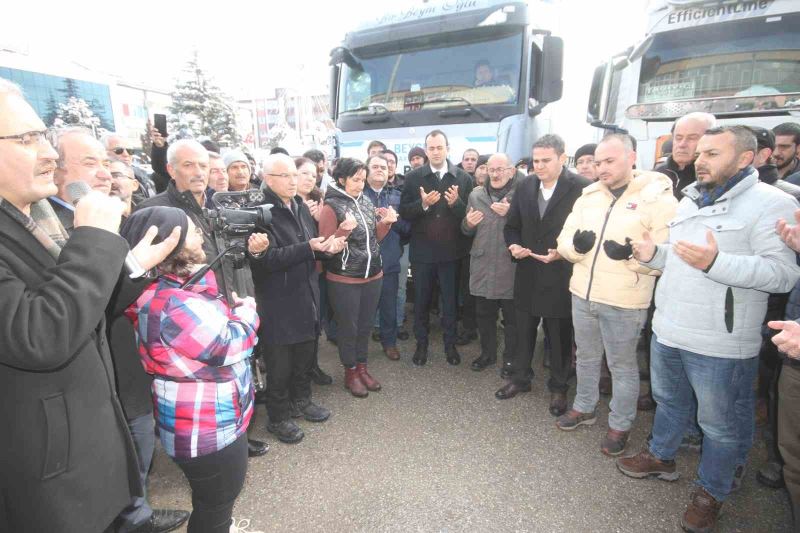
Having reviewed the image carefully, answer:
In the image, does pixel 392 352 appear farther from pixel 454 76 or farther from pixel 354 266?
pixel 454 76

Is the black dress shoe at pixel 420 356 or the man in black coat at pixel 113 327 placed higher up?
the man in black coat at pixel 113 327

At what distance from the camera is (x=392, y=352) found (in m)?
4.50

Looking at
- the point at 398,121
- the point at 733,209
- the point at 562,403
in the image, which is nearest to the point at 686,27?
the point at 398,121

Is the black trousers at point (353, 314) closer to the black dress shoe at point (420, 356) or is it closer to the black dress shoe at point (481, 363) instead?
the black dress shoe at point (420, 356)

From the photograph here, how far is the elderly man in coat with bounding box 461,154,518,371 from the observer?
13.0 ft

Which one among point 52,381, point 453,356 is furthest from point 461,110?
point 52,381

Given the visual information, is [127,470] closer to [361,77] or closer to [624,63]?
[361,77]

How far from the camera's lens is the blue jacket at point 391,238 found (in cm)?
429

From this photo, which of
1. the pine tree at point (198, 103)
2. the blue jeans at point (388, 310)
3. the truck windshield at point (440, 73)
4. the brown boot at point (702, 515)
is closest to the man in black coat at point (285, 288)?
the blue jeans at point (388, 310)

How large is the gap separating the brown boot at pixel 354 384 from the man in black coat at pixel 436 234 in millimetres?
745

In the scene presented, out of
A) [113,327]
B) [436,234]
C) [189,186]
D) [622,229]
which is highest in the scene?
[189,186]

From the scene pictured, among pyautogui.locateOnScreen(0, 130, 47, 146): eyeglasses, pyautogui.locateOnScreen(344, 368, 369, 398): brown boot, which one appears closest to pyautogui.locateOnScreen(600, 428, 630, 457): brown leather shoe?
pyautogui.locateOnScreen(344, 368, 369, 398): brown boot

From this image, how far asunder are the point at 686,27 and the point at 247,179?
17.0 feet

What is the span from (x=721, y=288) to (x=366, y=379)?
8.87 ft
